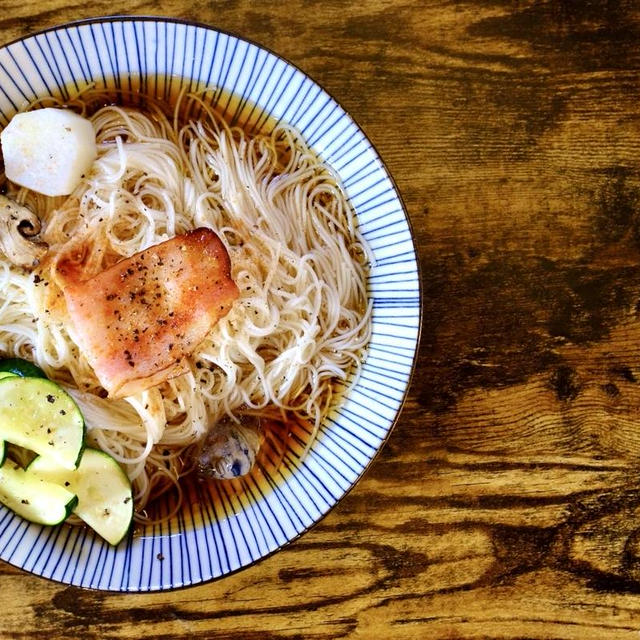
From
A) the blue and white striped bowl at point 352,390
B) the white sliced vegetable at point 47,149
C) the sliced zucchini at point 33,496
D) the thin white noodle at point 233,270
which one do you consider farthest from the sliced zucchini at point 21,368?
the white sliced vegetable at point 47,149

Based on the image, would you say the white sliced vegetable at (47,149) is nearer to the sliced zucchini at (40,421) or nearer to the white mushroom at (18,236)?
the white mushroom at (18,236)

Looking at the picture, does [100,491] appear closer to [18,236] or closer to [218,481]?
[218,481]

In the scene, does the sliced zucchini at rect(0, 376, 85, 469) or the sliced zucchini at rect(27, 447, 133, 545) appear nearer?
the sliced zucchini at rect(0, 376, 85, 469)

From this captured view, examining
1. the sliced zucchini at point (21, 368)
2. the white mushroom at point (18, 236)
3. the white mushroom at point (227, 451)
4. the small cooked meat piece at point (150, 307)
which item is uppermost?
the white mushroom at point (18, 236)

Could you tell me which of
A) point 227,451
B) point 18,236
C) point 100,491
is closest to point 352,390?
point 227,451

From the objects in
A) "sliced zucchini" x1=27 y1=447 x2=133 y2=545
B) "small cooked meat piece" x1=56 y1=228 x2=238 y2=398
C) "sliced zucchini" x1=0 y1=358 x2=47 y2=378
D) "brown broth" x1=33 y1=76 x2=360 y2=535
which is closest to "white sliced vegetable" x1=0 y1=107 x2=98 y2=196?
"brown broth" x1=33 y1=76 x2=360 y2=535

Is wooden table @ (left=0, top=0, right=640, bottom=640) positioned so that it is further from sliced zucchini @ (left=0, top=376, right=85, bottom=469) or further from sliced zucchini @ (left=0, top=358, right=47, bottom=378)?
sliced zucchini @ (left=0, top=358, right=47, bottom=378)
